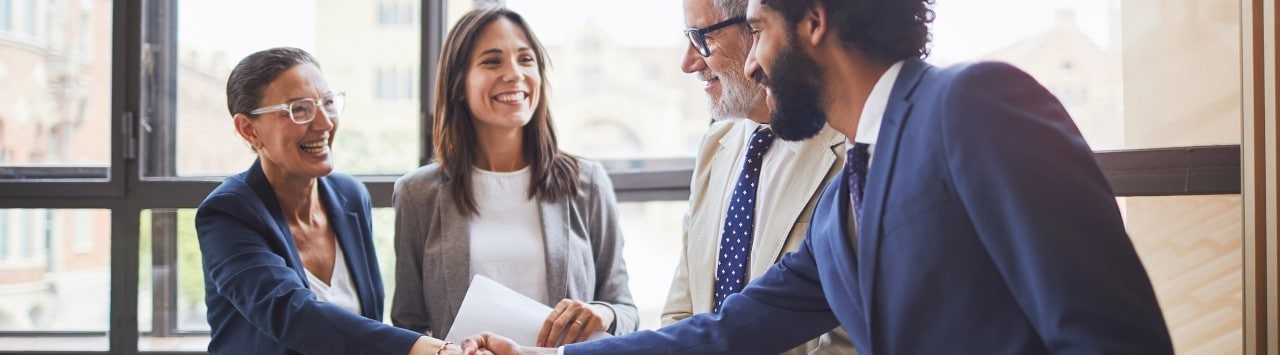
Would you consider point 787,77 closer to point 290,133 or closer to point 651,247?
point 290,133

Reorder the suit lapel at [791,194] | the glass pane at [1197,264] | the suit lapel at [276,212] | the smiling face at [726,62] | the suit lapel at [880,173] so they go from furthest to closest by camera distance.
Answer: the glass pane at [1197,264] → the suit lapel at [276,212] → the smiling face at [726,62] → the suit lapel at [791,194] → the suit lapel at [880,173]

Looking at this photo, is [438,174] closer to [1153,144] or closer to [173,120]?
[173,120]

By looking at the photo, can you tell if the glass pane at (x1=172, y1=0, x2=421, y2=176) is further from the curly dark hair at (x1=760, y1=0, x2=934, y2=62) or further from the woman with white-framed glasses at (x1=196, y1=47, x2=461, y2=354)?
the curly dark hair at (x1=760, y1=0, x2=934, y2=62)

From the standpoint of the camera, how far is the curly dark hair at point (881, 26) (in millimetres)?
1255

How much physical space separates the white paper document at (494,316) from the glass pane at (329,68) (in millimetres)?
1270

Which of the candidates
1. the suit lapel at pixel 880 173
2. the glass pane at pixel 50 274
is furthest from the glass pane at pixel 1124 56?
the glass pane at pixel 50 274

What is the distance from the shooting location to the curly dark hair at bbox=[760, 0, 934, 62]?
4.12ft

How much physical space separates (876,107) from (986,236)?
0.28 m

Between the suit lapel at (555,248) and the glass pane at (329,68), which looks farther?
the glass pane at (329,68)

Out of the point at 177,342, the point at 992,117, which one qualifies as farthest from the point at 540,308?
the point at 177,342

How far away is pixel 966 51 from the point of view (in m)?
2.84

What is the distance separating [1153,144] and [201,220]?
2.27 metres

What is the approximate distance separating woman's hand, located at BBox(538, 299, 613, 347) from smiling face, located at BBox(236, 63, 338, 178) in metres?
0.66

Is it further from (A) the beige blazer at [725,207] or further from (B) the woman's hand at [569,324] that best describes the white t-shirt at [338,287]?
(A) the beige blazer at [725,207]
